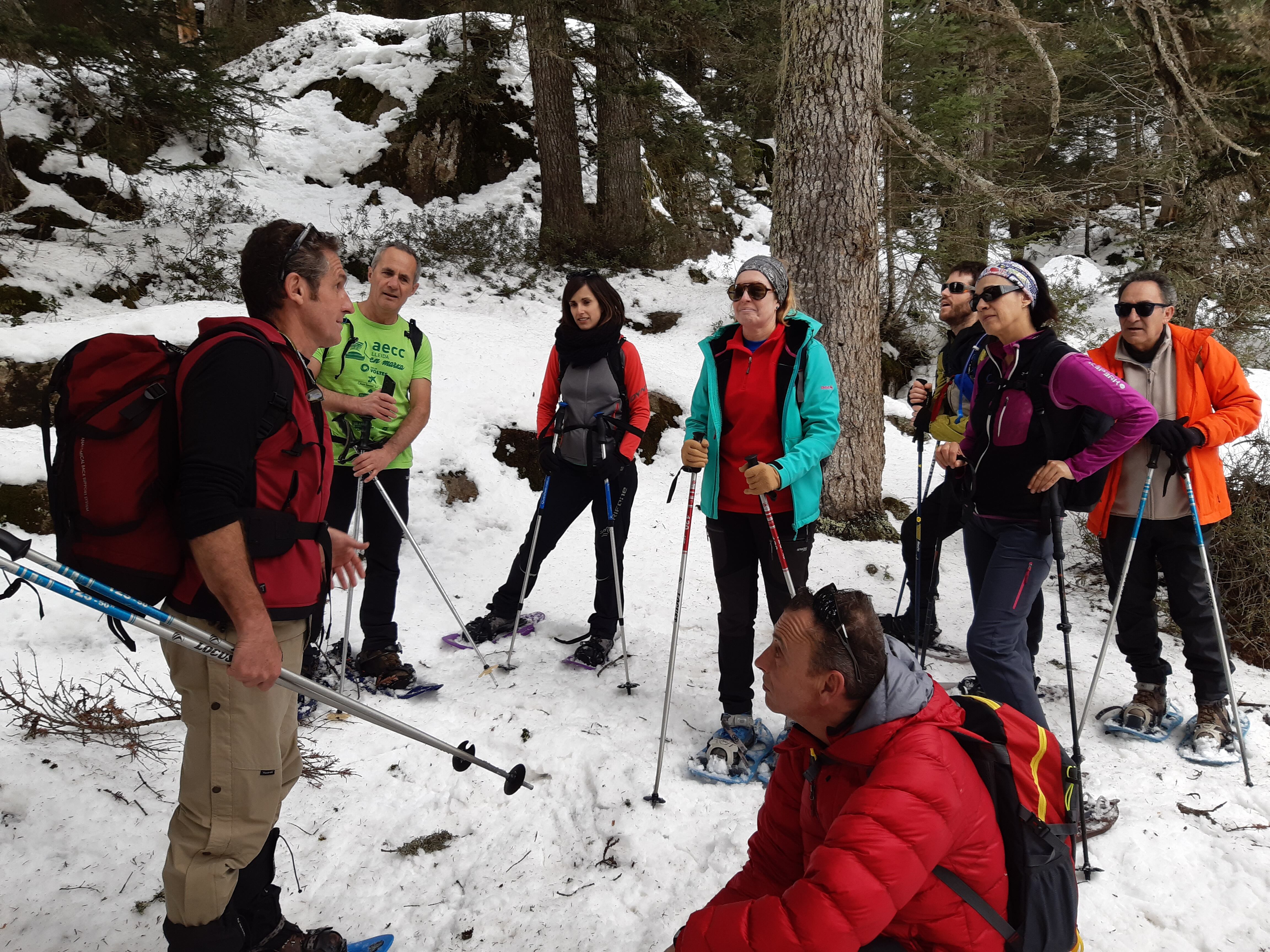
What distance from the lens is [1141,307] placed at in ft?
12.6

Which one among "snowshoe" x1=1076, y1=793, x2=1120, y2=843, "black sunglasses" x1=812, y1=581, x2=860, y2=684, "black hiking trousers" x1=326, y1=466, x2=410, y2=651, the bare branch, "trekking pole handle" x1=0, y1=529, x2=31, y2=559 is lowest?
"snowshoe" x1=1076, y1=793, x2=1120, y2=843

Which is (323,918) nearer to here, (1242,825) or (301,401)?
(301,401)

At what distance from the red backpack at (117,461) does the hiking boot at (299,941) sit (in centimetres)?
132

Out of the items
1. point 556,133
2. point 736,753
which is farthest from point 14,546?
point 556,133

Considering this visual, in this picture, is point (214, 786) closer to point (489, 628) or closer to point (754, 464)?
point (754, 464)

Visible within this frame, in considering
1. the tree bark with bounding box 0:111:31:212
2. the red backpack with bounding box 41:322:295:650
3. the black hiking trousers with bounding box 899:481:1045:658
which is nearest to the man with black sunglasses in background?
the black hiking trousers with bounding box 899:481:1045:658

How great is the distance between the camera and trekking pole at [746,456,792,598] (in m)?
3.58

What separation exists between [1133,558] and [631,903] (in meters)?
3.36

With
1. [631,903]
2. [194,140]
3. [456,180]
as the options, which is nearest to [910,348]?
[456,180]

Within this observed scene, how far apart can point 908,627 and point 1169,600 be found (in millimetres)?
1531

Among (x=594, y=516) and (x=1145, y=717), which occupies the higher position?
(x=594, y=516)

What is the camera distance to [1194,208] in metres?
7.67

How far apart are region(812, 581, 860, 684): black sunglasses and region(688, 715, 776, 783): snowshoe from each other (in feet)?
6.19

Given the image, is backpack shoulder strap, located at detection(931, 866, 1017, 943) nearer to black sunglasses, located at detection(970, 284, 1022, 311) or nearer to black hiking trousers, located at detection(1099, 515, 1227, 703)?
black sunglasses, located at detection(970, 284, 1022, 311)
